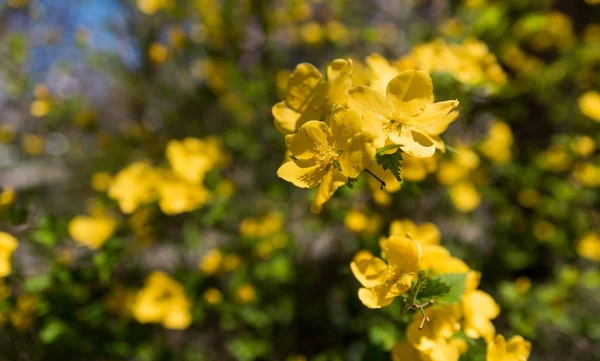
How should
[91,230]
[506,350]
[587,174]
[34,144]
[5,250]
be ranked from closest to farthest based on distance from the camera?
[506,350] < [5,250] < [91,230] < [587,174] < [34,144]

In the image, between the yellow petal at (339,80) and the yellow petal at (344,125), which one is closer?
the yellow petal at (344,125)

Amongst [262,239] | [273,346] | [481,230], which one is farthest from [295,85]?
[481,230]

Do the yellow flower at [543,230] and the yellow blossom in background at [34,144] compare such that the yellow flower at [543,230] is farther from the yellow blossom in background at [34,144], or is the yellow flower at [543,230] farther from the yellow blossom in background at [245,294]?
the yellow blossom in background at [34,144]

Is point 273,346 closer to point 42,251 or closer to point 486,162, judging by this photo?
point 42,251

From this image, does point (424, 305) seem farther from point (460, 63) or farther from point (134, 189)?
point (134, 189)

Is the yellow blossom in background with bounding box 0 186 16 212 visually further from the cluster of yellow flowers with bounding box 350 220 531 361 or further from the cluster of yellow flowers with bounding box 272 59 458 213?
the cluster of yellow flowers with bounding box 350 220 531 361

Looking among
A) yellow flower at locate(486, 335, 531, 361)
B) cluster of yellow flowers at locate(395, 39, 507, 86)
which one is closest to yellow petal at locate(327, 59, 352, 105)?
cluster of yellow flowers at locate(395, 39, 507, 86)

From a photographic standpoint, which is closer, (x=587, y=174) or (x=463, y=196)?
(x=587, y=174)

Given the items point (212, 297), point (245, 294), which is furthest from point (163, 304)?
point (245, 294)

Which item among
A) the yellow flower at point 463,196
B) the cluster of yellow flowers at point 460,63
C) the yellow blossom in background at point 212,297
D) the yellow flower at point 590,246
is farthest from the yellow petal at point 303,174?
the yellow flower at point 590,246
